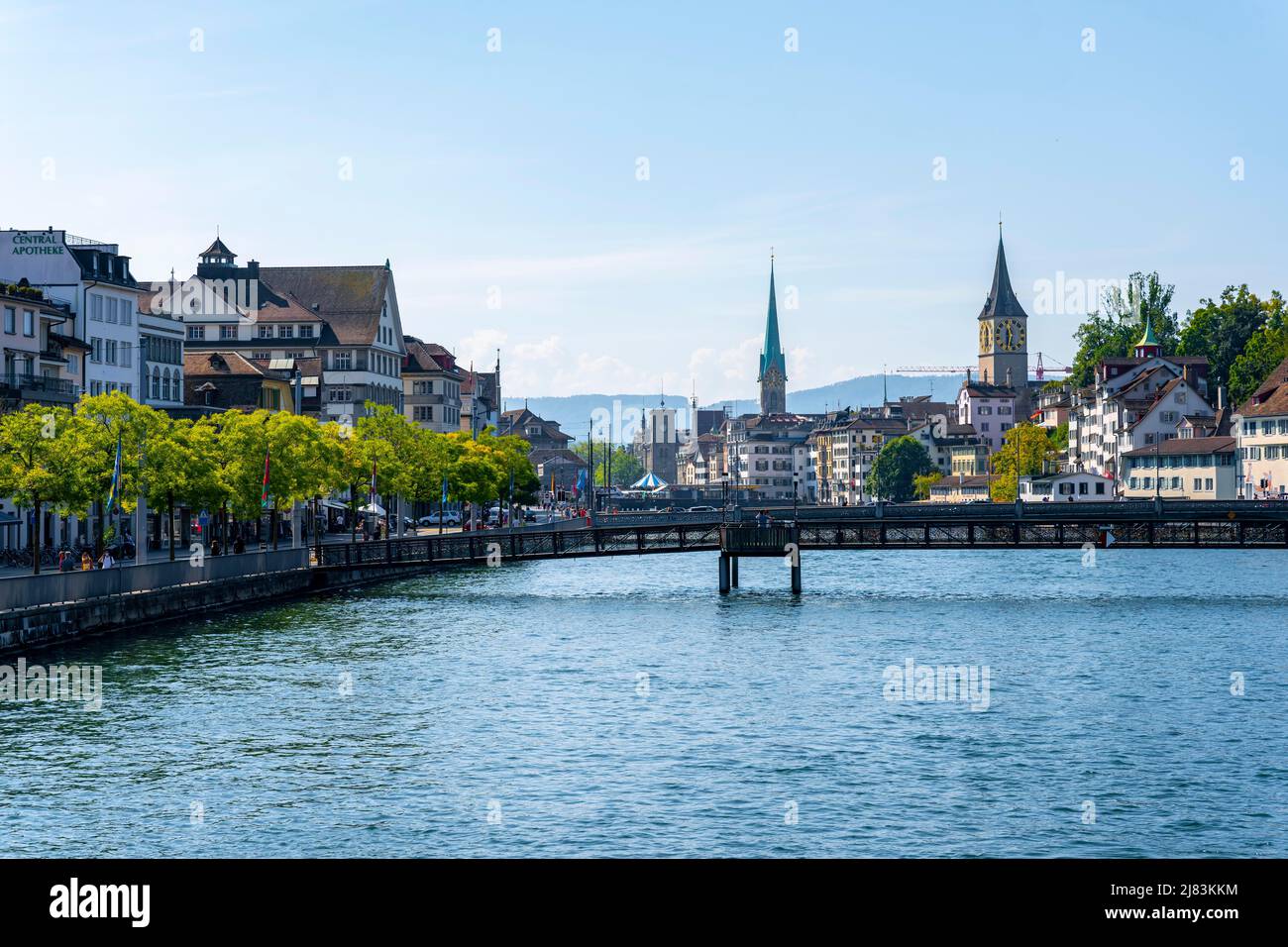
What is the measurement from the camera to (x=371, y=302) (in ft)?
530

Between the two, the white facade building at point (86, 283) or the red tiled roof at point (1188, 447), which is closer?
the white facade building at point (86, 283)

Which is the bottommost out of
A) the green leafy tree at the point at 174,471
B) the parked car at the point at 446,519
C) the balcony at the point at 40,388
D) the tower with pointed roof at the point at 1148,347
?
the parked car at the point at 446,519

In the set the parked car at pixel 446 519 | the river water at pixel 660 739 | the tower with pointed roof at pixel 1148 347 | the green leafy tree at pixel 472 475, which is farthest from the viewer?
the tower with pointed roof at pixel 1148 347

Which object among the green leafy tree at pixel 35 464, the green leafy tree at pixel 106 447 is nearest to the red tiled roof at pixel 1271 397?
the green leafy tree at pixel 106 447

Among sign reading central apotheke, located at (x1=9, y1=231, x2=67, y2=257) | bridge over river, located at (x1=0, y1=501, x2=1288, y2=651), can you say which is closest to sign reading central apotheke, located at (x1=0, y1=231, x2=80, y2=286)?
sign reading central apotheke, located at (x1=9, y1=231, x2=67, y2=257)

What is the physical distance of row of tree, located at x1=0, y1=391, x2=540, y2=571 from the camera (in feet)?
207

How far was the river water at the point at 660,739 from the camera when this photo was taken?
90.3 feet

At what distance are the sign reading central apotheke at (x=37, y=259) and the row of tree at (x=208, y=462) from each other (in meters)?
13.5

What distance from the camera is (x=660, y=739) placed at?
37.7 m

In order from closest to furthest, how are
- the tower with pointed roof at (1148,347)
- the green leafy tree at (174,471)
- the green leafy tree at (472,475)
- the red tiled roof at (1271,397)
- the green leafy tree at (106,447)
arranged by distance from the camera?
the green leafy tree at (106,447) < the green leafy tree at (174,471) < the green leafy tree at (472,475) < the red tiled roof at (1271,397) < the tower with pointed roof at (1148,347)

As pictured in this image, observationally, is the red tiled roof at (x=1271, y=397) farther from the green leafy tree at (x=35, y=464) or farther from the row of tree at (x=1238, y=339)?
the green leafy tree at (x=35, y=464)

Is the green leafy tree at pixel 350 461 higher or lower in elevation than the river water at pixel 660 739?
higher

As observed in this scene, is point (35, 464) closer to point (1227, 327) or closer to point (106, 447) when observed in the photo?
point (106, 447)
